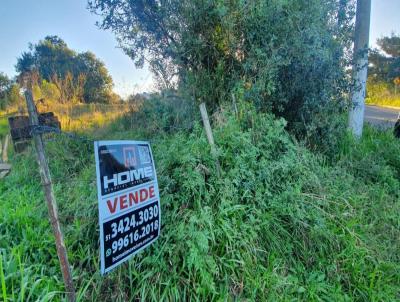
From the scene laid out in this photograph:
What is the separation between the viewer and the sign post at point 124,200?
41.9 inches

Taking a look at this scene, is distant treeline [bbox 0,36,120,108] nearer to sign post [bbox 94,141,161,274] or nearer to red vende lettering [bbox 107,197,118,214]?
sign post [bbox 94,141,161,274]

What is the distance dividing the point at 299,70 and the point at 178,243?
94.3 inches

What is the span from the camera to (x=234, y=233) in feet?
5.40

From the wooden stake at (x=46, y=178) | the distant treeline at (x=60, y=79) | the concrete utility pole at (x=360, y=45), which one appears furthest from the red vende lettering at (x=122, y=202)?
the concrete utility pole at (x=360, y=45)

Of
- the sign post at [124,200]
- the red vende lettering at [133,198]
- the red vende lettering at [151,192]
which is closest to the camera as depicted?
the sign post at [124,200]

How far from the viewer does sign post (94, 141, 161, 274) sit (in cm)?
107

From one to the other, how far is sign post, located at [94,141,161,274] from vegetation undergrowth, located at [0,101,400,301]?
347 millimetres

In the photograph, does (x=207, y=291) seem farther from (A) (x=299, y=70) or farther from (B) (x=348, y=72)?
(B) (x=348, y=72)

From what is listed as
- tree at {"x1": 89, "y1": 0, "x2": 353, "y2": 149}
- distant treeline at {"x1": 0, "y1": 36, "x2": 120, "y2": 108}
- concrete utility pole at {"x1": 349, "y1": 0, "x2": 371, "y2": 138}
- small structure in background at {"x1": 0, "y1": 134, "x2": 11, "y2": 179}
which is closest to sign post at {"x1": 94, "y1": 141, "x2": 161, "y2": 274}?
distant treeline at {"x1": 0, "y1": 36, "x2": 120, "y2": 108}

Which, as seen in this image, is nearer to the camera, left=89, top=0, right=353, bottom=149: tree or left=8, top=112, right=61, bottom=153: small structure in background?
left=89, top=0, right=353, bottom=149: tree

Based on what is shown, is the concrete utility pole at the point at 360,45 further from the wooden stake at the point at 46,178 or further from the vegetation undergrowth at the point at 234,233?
the wooden stake at the point at 46,178

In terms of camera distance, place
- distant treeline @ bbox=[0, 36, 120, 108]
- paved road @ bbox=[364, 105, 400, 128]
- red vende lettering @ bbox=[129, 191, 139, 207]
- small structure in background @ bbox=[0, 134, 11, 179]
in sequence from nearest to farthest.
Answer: red vende lettering @ bbox=[129, 191, 139, 207], small structure in background @ bbox=[0, 134, 11, 179], distant treeline @ bbox=[0, 36, 120, 108], paved road @ bbox=[364, 105, 400, 128]

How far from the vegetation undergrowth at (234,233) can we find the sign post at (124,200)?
1.14 ft

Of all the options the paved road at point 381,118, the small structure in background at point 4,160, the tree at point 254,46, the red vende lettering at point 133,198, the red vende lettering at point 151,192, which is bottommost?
the paved road at point 381,118
